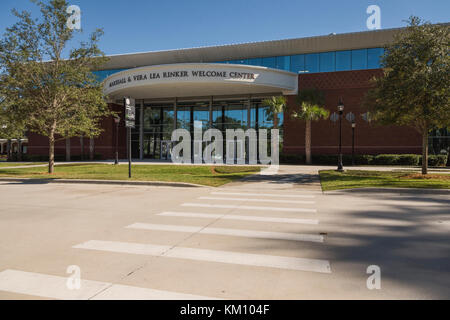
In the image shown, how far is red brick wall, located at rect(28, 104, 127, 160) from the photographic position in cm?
3791

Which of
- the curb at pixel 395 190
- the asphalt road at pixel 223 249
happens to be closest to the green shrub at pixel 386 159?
the curb at pixel 395 190

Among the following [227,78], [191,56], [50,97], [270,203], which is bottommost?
[270,203]

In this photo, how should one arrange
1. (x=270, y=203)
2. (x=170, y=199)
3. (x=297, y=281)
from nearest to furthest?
1. (x=297, y=281)
2. (x=270, y=203)
3. (x=170, y=199)

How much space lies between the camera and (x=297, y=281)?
3.62m

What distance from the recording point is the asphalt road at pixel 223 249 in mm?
3420

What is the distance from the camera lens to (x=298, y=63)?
3441cm

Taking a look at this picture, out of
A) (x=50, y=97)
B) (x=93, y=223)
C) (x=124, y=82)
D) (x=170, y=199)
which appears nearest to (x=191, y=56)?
(x=124, y=82)

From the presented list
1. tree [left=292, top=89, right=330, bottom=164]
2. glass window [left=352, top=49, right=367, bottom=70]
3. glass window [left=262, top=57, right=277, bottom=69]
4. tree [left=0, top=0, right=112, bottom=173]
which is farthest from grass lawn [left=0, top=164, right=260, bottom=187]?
glass window [left=352, top=49, right=367, bottom=70]

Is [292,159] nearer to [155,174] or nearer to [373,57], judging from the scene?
[373,57]

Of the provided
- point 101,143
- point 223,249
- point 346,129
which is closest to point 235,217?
point 223,249

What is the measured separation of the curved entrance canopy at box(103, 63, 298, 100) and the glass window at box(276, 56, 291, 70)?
335 cm

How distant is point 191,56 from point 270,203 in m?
31.3

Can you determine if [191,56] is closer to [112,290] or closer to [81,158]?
[81,158]

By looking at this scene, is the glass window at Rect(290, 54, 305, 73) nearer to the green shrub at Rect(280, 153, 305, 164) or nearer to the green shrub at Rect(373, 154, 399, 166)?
the green shrub at Rect(280, 153, 305, 164)
